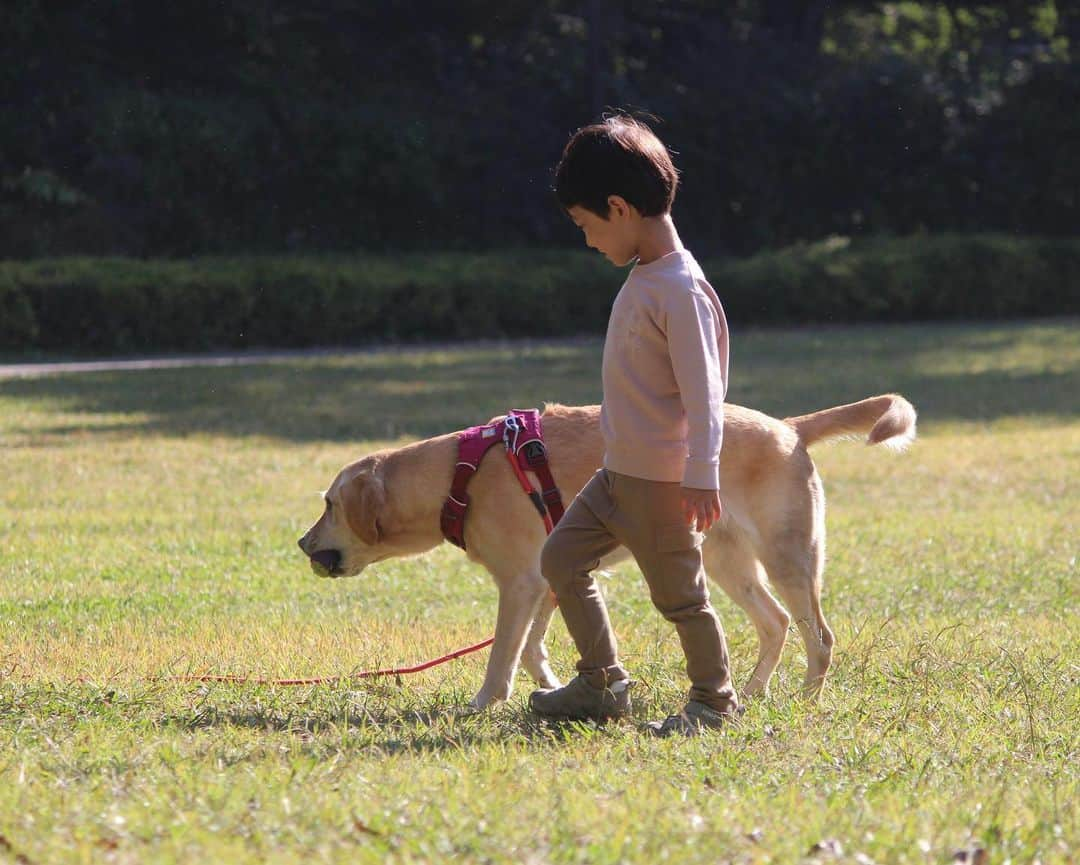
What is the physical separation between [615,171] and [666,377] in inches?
25.0

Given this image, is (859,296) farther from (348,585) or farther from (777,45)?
(348,585)

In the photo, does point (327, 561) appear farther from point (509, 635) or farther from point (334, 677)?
point (509, 635)

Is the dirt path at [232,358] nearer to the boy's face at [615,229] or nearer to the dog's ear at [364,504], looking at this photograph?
the dog's ear at [364,504]

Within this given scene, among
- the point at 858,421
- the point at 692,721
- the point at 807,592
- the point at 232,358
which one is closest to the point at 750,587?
the point at 807,592

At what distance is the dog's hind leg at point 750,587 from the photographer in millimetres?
6012

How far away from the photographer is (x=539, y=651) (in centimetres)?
601

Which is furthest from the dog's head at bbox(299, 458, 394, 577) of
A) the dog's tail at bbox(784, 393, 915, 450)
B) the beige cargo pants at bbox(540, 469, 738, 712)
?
the dog's tail at bbox(784, 393, 915, 450)

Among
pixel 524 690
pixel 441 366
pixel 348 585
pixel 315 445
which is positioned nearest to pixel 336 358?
pixel 441 366

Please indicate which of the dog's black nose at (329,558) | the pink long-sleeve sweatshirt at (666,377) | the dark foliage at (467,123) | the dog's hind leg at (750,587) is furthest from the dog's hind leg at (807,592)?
the dark foliage at (467,123)

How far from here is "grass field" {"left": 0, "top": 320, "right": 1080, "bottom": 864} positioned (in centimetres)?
374

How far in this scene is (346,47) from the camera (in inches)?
1217

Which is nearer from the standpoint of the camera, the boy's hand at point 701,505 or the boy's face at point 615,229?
the boy's hand at point 701,505

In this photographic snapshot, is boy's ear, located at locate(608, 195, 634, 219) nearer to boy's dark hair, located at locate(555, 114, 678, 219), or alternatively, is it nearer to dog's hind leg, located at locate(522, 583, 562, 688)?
boy's dark hair, located at locate(555, 114, 678, 219)

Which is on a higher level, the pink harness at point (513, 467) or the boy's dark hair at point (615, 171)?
the boy's dark hair at point (615, 171)
